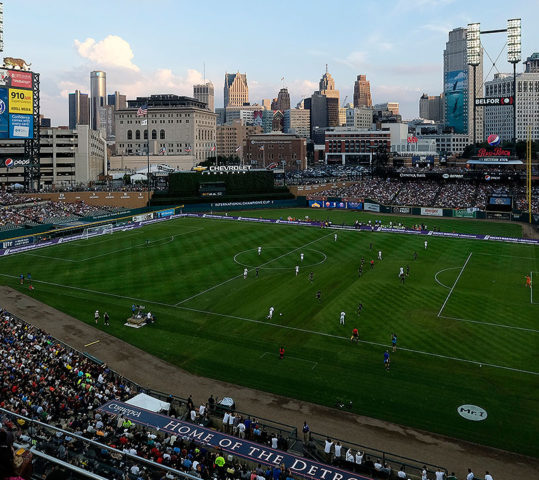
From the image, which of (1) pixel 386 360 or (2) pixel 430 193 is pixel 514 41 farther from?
(1) pixel 386 360

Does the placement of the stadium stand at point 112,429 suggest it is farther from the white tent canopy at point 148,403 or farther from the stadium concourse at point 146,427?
the white tent canopy at point 148,403

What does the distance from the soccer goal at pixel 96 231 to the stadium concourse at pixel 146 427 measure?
41724 mm

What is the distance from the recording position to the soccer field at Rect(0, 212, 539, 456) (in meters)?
27.6

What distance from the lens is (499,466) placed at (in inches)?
843

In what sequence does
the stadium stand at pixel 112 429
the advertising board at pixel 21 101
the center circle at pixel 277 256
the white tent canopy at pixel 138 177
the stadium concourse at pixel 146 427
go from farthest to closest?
the white tent canopy at pixel 138 177
the advertising board at pixel 21 101
the center circle at pixel 277 256
the stadium concourse at pixel 146 427
the stadium stand at pixel 112 429

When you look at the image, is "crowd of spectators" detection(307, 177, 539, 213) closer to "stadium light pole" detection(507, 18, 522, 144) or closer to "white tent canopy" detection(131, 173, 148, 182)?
"stadium light pole" detection(507, 18, 522, 144)

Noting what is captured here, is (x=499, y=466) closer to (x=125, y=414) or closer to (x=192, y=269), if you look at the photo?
(x=125, y=414)

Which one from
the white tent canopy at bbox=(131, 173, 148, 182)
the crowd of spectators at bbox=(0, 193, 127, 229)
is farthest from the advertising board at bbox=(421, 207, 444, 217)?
the white tent canopy at bbox=(131, 173, 148, 182)

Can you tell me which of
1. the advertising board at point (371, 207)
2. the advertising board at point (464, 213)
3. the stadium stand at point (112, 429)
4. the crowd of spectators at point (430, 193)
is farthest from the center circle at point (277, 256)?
the crowd of spectators at point (430, 193)

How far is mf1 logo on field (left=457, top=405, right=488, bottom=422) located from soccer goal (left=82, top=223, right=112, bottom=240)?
6066 cm

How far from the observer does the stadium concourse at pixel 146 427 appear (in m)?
17.8

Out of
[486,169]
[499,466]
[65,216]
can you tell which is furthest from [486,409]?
[486,169]

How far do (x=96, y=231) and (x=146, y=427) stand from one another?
59.7 metres

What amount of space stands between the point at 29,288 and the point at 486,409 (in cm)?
4052
